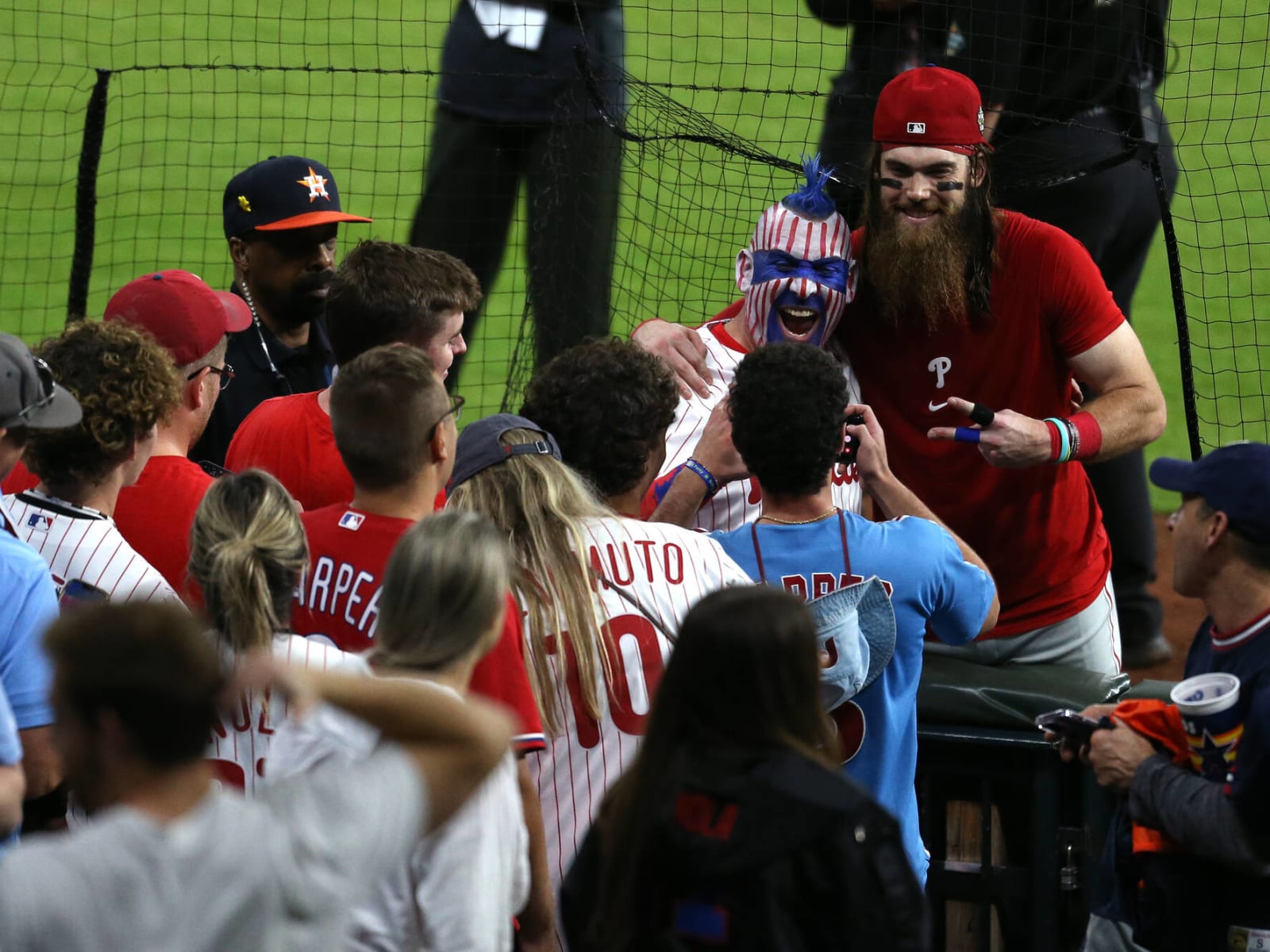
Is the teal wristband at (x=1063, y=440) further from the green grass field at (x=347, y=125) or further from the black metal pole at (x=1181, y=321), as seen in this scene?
the green grass field at (x=347, y=125)

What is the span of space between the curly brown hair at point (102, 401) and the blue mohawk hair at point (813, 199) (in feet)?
5.22

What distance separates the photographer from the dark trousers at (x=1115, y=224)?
5098 mm

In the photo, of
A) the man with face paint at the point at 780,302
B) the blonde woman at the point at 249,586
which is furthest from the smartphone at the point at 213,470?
the man with face paint at the point at 780,302

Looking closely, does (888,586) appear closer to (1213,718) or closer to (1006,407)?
(1213,718)

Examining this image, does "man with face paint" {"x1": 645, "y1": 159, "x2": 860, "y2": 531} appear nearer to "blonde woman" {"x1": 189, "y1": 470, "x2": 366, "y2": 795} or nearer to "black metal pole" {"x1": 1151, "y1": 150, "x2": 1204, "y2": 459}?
"black metal pole" {"x1": 1151, "y1": 150, "x2": 1204, "y2": 459}

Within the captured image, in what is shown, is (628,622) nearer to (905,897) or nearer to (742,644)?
(742,644)

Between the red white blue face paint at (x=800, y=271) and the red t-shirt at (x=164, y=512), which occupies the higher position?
the red white blue face paint at (x=800, y=271)

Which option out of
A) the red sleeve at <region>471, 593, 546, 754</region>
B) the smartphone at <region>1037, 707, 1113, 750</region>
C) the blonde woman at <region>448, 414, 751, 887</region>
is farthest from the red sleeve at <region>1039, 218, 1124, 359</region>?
the red sleeve at <region>471, 593, 546, 754</region>

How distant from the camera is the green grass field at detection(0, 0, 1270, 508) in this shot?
29.5 feet

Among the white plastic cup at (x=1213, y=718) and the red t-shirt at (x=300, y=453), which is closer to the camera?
the white plastic cup at (x=1213, y=718)

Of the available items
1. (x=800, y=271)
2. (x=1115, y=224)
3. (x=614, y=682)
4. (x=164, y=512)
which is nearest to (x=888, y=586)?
(x=614, y=682)

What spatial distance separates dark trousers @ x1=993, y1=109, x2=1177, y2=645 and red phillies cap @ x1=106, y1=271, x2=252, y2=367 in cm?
262

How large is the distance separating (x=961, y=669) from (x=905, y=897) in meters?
1.63

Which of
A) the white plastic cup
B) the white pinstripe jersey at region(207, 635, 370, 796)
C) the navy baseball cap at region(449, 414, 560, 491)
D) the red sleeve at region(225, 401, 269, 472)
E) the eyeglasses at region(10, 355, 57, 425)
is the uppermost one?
the eyeglasses at region(10, 355, 57, 425)
